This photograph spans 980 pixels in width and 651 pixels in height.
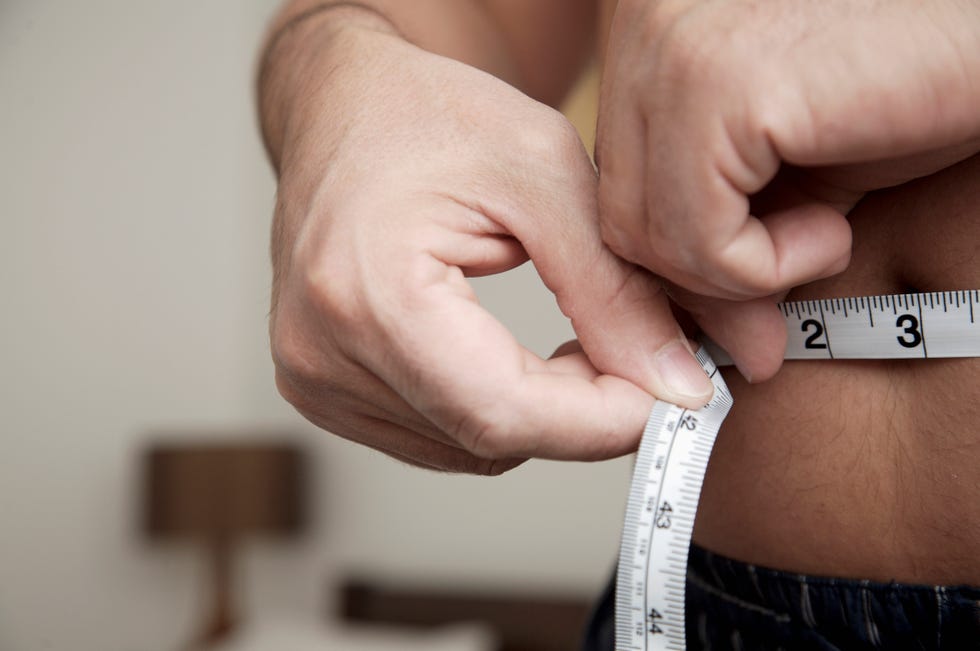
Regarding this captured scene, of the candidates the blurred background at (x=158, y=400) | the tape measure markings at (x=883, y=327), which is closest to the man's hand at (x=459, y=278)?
the tape measure markings at (x=883, y=327)

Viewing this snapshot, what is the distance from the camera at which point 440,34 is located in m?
1.03

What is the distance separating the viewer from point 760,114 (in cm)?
49

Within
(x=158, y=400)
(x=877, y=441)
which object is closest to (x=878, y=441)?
(x=877, y=441)

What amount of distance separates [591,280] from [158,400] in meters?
4.12

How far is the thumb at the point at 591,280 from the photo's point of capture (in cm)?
62

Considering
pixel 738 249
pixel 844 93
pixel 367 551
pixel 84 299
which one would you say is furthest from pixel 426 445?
pixel 84 299

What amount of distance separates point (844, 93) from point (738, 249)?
111 millimetres

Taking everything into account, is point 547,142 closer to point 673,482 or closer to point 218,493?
point 673,482

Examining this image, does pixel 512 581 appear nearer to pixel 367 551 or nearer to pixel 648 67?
pixel 367 551

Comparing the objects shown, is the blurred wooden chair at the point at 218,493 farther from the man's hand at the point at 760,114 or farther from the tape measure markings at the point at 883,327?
the man's hand at the point at 760,114

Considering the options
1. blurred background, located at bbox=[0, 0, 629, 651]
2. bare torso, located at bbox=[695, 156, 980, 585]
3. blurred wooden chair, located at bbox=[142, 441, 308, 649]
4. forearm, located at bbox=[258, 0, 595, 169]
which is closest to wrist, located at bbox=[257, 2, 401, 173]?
forearm, located at bbox=[258, 0, 595, 169]

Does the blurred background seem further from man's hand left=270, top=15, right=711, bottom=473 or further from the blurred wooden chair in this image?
man's hand left=270, top=15, right=711, bottom=473

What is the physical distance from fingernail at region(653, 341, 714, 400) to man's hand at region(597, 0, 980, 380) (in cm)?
7

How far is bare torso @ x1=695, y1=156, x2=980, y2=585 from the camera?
64 cm
